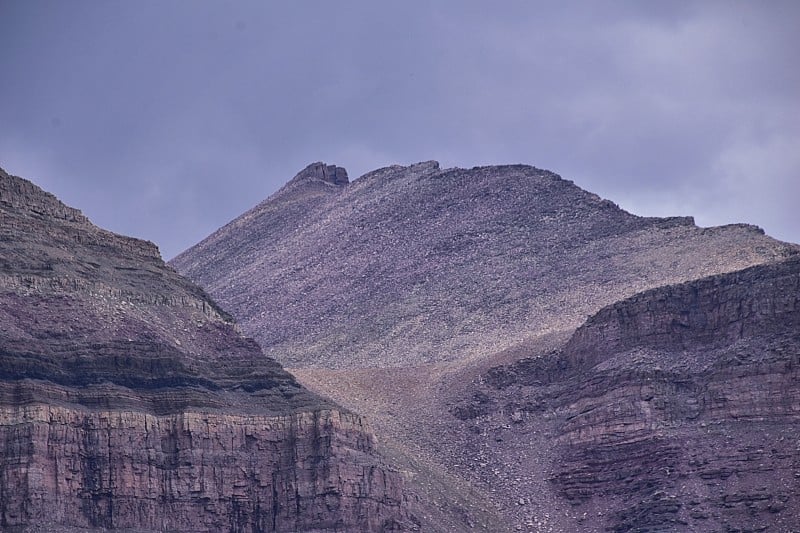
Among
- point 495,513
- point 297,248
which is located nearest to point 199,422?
point 495,513

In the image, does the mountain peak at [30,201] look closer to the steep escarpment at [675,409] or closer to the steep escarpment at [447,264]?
the steep escarpment at [675,409]

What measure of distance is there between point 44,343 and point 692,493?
98.8 feet

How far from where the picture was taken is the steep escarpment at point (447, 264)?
487 feet

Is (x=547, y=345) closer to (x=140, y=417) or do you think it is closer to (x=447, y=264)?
(x=447, y=264)

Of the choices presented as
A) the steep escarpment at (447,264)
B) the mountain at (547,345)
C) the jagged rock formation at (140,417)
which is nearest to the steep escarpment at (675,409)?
the mountain at (547,345)

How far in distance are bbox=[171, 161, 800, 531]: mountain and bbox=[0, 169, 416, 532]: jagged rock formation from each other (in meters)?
10.6

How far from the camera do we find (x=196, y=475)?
109 metres

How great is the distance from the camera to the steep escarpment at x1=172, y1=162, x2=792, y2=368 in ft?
487

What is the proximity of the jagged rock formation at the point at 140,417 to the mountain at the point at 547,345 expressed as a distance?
10.6m

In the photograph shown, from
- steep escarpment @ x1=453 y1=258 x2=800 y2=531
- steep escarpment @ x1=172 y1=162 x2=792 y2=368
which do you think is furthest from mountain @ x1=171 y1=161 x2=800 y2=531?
steep escarpment @ x1=172 y1=162 x2=792 y2=368

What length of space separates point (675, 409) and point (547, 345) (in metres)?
15.0

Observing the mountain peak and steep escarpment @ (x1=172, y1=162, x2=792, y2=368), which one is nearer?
the mountain peak

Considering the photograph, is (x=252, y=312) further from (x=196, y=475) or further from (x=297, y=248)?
(x=196, y=475)

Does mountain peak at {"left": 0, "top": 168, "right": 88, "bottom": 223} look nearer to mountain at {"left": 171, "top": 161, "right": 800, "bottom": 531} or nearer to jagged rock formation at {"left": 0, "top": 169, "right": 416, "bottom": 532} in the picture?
jagged rock formation at {"left": 0, "top": 169, "right": 416, "bottom": 532}
